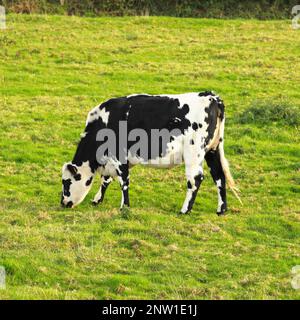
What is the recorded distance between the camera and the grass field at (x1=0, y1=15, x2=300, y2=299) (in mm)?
11953

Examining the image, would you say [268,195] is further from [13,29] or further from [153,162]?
[13,29]

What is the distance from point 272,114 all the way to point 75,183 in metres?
7.77

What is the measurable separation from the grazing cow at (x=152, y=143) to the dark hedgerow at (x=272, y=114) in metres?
6.01

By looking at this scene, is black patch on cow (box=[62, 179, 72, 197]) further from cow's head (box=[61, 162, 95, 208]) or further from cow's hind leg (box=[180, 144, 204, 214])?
cow's hind leg (box=[180, 144, 204, 214])

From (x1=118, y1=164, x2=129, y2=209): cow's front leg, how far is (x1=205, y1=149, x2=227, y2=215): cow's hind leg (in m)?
1.64

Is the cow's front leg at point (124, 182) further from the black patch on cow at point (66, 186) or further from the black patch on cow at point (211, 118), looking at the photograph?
the black patch on cow at point (211, 118)

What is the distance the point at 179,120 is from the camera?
1550cm

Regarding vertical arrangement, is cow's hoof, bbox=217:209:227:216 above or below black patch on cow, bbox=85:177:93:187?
below

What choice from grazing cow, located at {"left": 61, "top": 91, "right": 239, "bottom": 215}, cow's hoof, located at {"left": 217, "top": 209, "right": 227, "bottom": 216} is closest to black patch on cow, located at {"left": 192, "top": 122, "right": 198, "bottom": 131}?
grazing cow, located at {"left": 61, "top": 91, "right": 239, "bottom": 215}
